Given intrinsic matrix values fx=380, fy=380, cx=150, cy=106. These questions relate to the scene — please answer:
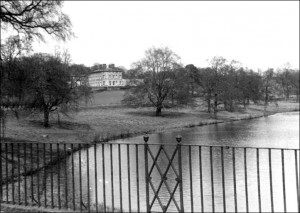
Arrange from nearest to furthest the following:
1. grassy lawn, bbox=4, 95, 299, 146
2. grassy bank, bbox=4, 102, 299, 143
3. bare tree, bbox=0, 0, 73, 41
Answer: bare tree, bbox=0, 0, 73, 41 → grassy bank, bbox=4, 102, 299, 143 → grassy lawn, bbox=4, 95, 299, 146

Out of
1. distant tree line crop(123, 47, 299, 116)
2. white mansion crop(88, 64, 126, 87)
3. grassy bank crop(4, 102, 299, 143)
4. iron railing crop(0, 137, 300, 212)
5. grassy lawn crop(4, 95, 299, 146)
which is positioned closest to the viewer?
iron railing crop(0, 137, 300, 212)

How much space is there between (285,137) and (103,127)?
19172mm

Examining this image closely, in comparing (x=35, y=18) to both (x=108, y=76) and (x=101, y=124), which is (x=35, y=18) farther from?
(x=108, y=76)

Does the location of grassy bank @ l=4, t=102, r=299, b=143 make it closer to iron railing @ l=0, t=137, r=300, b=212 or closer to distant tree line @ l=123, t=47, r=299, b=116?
distant tree line @ l=123, t=47, r=299, b=116

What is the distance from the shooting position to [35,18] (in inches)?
885

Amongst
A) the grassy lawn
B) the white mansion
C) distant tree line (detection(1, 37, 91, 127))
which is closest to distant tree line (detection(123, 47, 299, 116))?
the grassy lawn

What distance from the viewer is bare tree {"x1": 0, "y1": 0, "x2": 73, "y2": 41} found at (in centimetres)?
2153

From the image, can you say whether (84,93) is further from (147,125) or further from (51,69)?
(147,125)

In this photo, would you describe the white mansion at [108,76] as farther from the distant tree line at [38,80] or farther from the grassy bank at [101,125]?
the distant tree line at [38,80]

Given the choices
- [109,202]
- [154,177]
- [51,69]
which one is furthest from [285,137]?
[109,202]

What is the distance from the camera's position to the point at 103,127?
41.6 m

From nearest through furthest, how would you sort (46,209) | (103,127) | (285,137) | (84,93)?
(46,209) < (285,137) < (84,93) < (103,127)

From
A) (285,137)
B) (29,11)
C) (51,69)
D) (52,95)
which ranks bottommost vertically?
(285,137)

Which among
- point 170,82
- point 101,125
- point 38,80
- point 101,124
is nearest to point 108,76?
point 170,82
